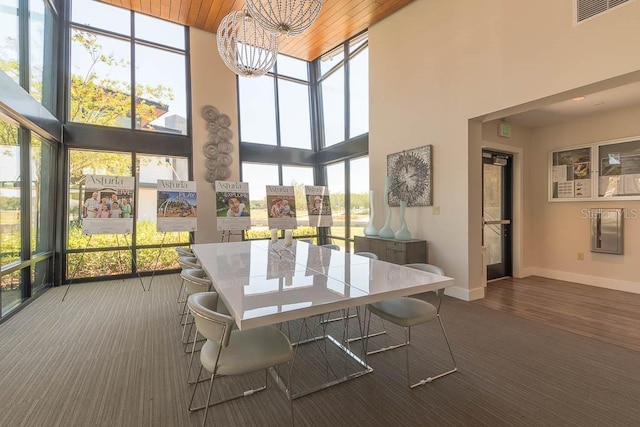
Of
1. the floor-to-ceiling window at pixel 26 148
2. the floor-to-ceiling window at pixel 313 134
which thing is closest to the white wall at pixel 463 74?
the floor-to-ceiling window at pixel 313 134

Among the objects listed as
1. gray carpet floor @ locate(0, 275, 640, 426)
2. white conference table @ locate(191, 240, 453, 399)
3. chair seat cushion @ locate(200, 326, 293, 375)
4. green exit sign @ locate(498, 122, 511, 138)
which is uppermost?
green exit sign @ locate(498, 122, 511, 138)

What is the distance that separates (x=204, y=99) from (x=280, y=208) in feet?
9.23

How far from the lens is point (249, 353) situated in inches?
70.1

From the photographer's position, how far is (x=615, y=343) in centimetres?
282

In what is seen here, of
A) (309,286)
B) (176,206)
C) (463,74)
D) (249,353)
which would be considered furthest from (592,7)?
(176,206)

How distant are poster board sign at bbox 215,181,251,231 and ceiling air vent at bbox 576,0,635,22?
17.6 feet

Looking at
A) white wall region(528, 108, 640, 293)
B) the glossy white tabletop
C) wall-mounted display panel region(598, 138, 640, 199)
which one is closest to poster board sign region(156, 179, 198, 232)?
the glossy white tabletop

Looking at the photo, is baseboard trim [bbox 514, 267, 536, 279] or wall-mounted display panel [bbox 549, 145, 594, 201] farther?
baseboard trim [bbox 514, 267, 536, 279]

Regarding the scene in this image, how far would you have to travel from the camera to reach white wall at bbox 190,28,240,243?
245 inches

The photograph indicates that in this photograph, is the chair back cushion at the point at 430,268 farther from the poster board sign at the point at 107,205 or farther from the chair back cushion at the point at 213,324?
the poster board sign at the point at 107,205

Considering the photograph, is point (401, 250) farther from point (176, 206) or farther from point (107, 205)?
point (107, 205)

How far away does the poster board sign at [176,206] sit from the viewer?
5.27 meters

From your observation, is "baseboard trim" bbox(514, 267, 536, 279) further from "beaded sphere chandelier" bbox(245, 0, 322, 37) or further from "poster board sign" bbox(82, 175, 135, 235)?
"poster board sign" bbox(82, 175, 135, 235)

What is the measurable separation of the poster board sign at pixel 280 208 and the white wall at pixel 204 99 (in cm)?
109
